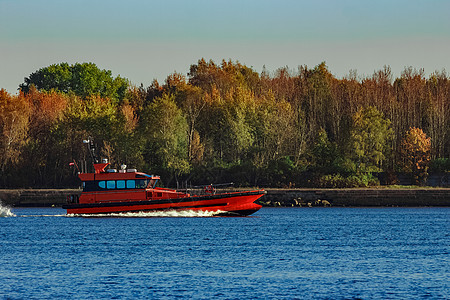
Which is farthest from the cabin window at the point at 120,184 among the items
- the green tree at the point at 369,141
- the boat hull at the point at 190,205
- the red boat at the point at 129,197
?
the green tree at the point at 369,141

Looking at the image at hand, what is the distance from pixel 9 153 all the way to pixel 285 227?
5230 cm

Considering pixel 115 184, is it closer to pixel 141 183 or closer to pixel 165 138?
pixel 141 183

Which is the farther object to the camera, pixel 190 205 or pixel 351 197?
Result: pixel 351 197

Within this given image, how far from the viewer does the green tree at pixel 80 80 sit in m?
158

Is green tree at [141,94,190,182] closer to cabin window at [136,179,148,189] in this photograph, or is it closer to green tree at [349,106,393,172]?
green tree at [349,106,393,172]

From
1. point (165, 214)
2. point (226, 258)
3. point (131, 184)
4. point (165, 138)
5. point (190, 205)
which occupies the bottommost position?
point (226, 258)

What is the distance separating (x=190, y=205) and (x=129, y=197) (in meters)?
5.39

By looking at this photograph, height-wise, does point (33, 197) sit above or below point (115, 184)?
below

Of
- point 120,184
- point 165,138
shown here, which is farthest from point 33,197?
point 120,184

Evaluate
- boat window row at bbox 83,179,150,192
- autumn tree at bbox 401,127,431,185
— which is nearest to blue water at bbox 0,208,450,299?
boat window row at bbox 83,179,150,192

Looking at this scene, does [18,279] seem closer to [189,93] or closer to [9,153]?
[9,153]

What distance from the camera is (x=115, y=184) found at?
70.8 meters

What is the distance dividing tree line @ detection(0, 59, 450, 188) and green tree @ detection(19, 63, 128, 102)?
33971 mm

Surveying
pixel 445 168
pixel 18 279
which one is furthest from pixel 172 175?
pixel 18 279
